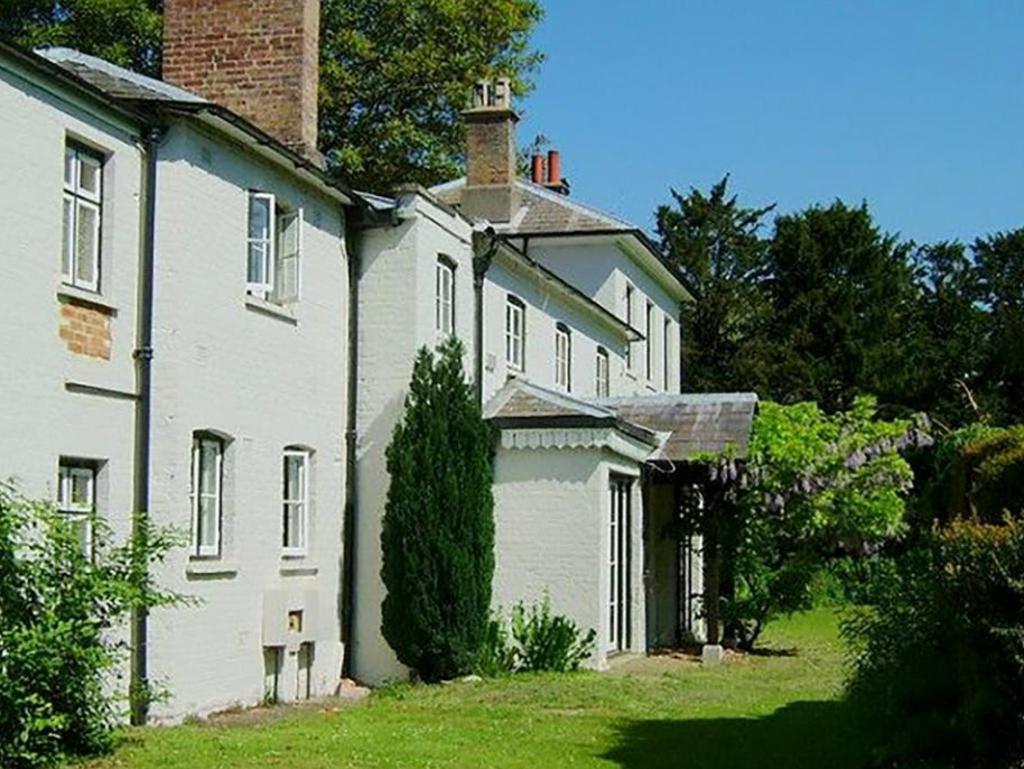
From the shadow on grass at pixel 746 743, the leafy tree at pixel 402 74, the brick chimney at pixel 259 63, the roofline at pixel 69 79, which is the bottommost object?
the shadow on grass at pixel 746 743

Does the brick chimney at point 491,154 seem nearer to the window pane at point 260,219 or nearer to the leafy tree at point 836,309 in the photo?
the window pane at point 260,219

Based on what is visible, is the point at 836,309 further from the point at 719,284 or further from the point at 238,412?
the point at 238,412

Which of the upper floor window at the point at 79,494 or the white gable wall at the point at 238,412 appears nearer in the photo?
the upper floor window at the point at 79,494

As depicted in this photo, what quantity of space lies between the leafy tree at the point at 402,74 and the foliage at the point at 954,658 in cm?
2779

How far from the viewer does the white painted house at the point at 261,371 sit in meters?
14.2

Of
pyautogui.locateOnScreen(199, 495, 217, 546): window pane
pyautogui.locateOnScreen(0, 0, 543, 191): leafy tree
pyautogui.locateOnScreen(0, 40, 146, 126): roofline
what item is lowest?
pyautogui.locateOnScreen(199, 495, 217, 546): window pane

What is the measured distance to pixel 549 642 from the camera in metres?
20.6

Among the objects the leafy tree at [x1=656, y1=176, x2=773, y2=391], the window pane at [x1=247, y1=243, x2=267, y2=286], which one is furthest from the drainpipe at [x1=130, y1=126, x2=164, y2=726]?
the leafy tree at [x1=656, y1=176, x2=773, y2=391]

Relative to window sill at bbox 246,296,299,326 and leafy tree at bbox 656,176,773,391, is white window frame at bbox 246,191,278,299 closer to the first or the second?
window sill at bbox 246,296,299,326

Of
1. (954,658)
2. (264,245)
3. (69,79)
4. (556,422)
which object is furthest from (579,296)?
(954,658)

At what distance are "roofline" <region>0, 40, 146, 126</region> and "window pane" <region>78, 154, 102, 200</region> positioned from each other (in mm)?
530

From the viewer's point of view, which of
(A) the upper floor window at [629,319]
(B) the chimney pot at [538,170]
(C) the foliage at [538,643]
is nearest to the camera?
(C) the foliage at [538,643]

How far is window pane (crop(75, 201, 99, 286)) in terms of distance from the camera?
14.6 m

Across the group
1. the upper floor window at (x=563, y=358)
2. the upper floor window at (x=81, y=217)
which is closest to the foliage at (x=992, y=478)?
the upper floor window at (x=81, y=217)
